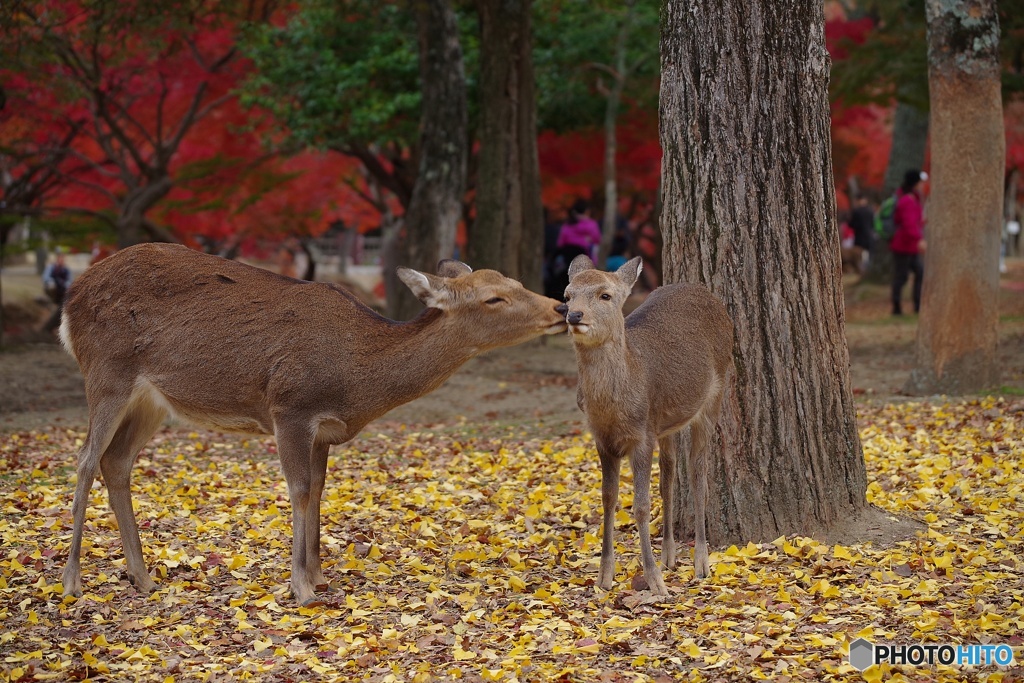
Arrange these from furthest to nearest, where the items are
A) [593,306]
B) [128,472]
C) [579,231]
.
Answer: [579,231], [128,472], [593,306]

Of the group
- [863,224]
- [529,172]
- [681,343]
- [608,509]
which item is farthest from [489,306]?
[863,224]

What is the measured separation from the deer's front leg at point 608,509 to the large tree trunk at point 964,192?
17.3 feet

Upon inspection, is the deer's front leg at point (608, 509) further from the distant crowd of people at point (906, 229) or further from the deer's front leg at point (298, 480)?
the distant crowd of people at point (906, 229)

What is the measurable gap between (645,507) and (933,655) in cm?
138

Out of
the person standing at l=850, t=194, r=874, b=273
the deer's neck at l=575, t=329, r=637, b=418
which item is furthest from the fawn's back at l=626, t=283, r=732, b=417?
the person standing at l=850, t=194, r=874, b=273

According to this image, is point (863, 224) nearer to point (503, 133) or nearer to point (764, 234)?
point (503, 133)

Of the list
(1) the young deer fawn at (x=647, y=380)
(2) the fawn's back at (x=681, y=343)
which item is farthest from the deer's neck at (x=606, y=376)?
(2) the fawn's back at (x=681, y=343)

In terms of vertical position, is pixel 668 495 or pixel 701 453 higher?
pixel 701 453

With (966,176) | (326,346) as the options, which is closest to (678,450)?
(326,346)

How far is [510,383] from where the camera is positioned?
42.9ft

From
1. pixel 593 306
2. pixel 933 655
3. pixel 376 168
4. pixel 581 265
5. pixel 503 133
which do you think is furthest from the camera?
pixel 376 168

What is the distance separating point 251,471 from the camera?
805cm

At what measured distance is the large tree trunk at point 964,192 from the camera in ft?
30.8

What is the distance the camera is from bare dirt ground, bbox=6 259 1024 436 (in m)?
10.6
